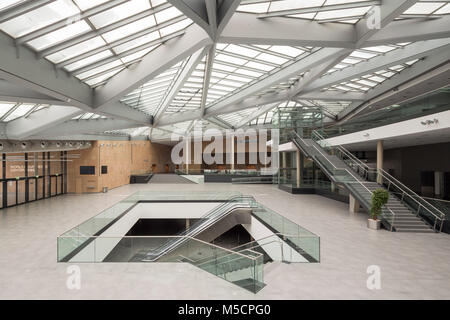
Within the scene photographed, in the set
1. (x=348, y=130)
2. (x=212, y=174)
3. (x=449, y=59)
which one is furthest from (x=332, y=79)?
(x=212, y=174)

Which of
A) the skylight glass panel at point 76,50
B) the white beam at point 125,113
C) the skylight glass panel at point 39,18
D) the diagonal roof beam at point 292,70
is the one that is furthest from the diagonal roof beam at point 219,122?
the skylight glass panel at point 39,18

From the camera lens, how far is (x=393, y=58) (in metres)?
12.5

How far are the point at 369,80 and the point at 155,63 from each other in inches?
651

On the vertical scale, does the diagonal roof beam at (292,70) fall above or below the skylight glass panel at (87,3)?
above

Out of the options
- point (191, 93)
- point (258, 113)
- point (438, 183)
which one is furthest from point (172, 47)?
point (258, 113)

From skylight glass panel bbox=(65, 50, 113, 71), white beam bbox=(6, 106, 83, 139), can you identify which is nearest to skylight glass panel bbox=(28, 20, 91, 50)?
skylight glass panel bbox=(65, 50, 113, 71)

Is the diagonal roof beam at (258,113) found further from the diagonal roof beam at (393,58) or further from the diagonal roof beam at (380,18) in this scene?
the diagonal roof beam at (380,18)

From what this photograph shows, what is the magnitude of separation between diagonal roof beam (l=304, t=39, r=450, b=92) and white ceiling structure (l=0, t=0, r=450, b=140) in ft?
0.16

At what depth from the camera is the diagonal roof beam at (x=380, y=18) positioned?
21.8ft

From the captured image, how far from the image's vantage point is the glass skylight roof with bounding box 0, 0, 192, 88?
5.11 meters

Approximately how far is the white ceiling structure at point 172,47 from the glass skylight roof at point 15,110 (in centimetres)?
3

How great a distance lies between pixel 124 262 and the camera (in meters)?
7.01

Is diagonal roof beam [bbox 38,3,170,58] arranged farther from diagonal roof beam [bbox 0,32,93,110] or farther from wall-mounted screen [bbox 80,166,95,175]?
wall-mounted screen [bbox 80,166,95,175]
